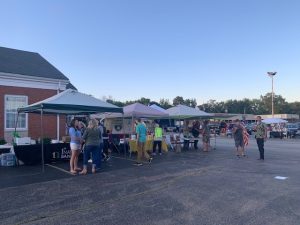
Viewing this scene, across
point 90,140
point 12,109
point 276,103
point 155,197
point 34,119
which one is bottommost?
point 155,197

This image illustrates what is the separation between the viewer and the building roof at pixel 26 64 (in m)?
17.9

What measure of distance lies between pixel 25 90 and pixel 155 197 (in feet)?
44.8

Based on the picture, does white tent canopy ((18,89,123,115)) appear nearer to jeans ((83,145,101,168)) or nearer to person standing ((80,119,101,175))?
person standing ((80,119,101,175))

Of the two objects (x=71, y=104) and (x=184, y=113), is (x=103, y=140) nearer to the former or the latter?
(x=71, y=104)

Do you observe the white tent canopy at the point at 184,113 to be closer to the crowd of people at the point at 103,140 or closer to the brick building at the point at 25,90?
the crowd of people at the point at 103,140

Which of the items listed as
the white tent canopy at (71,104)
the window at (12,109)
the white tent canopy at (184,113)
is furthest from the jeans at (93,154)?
the window at (12,109)

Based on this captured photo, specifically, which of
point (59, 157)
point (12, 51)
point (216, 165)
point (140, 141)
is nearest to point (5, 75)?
point (12, 51)

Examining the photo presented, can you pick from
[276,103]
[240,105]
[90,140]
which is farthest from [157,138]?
[240,105]

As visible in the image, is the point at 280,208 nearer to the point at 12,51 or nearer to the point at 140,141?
the point at 140,141

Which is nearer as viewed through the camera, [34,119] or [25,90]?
[25,90]

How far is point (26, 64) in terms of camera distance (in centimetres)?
1959

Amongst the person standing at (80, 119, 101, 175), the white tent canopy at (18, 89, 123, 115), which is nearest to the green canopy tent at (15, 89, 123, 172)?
the white tent canopy at (18, 89, 123, 115)

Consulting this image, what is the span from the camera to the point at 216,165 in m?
11.8

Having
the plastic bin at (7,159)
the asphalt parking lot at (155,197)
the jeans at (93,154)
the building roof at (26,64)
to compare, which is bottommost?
the asphalt parking lot at (155,197)
